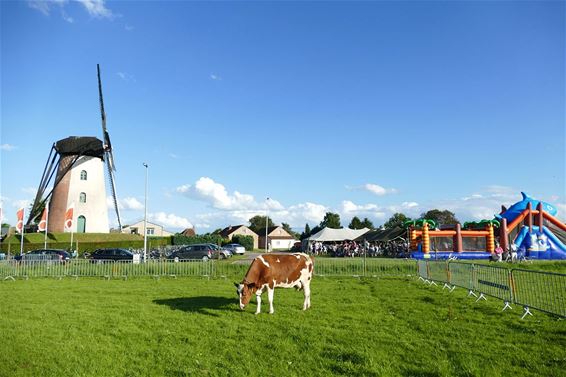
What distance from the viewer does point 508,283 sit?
13.2 meters

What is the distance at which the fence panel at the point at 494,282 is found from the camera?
13.1m

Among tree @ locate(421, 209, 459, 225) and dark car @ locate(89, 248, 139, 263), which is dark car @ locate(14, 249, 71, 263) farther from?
tree @ locate(421, 209, 459, 225)

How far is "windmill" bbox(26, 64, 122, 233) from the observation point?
2325 inches

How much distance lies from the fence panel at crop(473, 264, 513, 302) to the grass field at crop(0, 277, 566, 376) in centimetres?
51

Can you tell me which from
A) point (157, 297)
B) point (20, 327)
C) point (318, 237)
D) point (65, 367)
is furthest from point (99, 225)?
point (65, 367)

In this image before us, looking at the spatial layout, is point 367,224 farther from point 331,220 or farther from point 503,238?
point 503,238

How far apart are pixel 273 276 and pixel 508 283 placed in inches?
295

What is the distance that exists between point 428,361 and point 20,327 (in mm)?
9902

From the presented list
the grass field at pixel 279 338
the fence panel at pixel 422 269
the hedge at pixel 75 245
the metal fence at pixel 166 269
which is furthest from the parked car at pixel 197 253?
the grass field at pixel 279 338

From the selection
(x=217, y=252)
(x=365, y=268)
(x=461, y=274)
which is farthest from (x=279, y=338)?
(x=217, y=252)

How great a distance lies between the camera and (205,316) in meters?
12.0

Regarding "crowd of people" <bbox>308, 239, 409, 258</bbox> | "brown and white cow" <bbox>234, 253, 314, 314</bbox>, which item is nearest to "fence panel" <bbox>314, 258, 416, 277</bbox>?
"brown and white cow" <bbox>234, 253, 314, 314</bbox>

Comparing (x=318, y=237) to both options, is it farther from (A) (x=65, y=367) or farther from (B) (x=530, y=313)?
(A) (x=65, y=367)

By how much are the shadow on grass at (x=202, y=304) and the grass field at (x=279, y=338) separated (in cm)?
4
